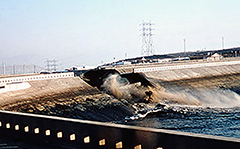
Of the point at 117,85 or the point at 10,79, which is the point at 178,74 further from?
the point at 10,79

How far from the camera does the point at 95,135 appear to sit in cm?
966

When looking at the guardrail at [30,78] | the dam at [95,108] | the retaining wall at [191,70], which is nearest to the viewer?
the dam at [95,108]

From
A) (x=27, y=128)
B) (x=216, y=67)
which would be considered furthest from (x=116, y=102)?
(x=216, y=67)

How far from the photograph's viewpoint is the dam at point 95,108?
8.57m

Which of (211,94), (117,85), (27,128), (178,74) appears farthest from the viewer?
(178,74)

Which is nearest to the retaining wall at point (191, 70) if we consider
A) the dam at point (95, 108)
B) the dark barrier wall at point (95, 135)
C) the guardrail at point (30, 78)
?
the dam at point (95, 108)

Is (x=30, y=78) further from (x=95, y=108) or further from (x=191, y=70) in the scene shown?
(x=191, y=70)

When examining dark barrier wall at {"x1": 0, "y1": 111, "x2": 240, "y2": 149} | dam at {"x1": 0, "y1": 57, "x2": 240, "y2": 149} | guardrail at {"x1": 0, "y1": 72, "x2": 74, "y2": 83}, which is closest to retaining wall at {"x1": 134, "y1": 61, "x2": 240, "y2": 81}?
dam at {"x1": 0, "y1": 57, "x2": 240, "y2": 149}

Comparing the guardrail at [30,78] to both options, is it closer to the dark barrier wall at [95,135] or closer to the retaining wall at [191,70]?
the retaining wall at [191,70]

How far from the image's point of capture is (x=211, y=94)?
4462 cm

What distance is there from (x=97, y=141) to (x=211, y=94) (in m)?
37.1

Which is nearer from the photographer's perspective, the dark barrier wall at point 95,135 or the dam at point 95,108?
the dark barrier wall at point 95,135

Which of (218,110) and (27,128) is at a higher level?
(27,128)

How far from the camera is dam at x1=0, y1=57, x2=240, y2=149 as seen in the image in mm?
8570
